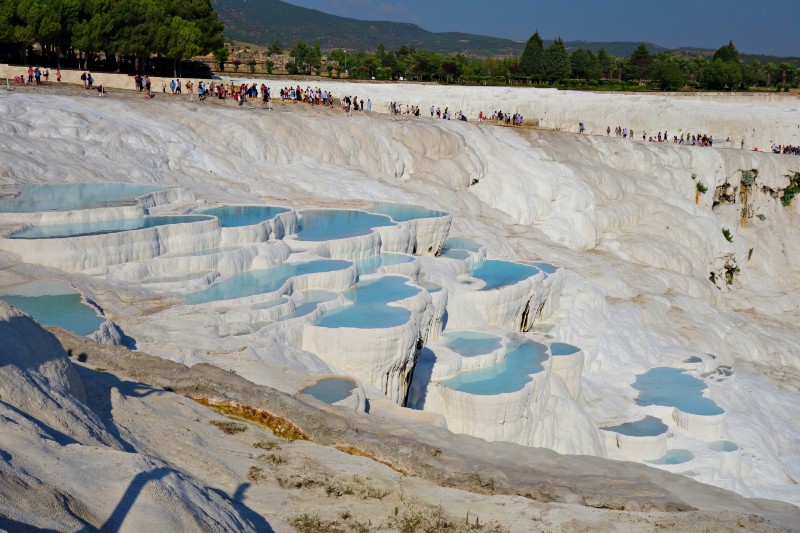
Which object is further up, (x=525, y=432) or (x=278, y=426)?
(x=278, y=426)

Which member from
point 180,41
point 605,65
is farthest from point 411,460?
point 605,65

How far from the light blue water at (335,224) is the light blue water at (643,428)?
5262mm

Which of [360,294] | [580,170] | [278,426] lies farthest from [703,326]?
[278,426]

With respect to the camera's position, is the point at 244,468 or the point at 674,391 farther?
the point at 674,391

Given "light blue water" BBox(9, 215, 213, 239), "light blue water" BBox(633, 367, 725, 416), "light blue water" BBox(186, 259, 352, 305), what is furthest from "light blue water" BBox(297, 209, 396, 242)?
"light blue water" BBox(633, 367, 725, 416)

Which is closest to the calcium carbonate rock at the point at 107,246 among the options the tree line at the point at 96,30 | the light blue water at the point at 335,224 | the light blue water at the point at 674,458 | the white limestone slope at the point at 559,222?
the white limestone slope at the point at 559,222

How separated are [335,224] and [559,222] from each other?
9.69 meters

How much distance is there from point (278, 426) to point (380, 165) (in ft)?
53.9

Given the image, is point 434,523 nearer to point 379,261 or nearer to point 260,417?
point 260,417

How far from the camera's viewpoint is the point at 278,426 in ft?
19.9

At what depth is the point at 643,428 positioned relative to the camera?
13664 millimetres

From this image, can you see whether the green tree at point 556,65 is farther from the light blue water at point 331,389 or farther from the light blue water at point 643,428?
the light blue water at point 331,389

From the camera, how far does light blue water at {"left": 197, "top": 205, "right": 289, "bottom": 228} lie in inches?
547

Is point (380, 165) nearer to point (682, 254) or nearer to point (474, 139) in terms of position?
point (474, 139)
